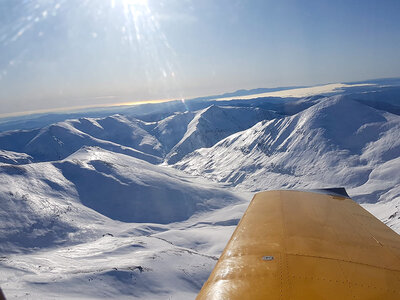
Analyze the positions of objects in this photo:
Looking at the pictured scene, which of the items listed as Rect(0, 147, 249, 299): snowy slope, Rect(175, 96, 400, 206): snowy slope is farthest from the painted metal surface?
Rect(175, 96, 400, 206): snowy slope

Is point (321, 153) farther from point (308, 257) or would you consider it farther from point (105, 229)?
point (308, 257)

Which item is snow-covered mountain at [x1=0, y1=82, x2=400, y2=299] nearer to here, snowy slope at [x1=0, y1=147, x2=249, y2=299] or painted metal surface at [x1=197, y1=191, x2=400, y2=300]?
snowy slope at [x1=0, y1=147, x2=249, y2=299]

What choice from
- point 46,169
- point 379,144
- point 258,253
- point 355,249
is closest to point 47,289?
point 258,253

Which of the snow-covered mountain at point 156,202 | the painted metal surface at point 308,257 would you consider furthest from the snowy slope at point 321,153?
the painted metal surface at point 308,257

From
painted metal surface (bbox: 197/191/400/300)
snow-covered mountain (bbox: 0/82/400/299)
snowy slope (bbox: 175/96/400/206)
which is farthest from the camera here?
snowy slope (bbox: 175/96/400/206)

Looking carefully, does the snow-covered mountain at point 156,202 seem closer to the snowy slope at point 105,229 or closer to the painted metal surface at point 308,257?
the snowy slope at point 105,229

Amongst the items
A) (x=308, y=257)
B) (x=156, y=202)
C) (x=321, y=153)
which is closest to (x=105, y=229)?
(x=156, y=202)
